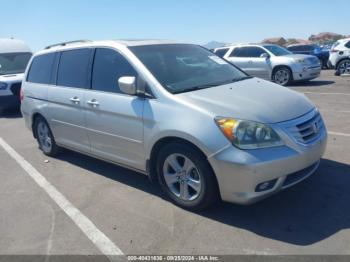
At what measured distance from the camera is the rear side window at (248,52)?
582 inches

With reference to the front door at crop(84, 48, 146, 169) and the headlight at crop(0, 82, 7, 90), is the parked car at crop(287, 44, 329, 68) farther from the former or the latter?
the front door at crop(84, 48, 146, 169)

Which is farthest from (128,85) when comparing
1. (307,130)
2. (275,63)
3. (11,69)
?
(275,63)

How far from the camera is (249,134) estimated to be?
3641 millimetres

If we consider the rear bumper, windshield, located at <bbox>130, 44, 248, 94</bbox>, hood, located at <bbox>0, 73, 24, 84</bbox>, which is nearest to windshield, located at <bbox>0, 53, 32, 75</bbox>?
hood, located at <bbox>0, 73, 24, 84</bbox>

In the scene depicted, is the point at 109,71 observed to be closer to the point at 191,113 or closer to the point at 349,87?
the point at 191,113

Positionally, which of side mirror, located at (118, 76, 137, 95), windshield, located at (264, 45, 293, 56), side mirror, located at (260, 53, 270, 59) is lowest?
side mirror, located at (260, 53, 270, 59)

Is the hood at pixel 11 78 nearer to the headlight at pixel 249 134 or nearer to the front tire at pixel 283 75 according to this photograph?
the front tire at pixel 283 75

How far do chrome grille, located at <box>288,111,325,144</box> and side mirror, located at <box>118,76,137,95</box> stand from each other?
171 cm

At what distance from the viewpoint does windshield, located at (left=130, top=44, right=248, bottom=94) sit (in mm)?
4457

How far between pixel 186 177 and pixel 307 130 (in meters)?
1.31

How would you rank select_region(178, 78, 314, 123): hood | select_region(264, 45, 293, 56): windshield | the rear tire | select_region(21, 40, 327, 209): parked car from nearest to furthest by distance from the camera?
1. select_region(21, 40, 327, 209): parked car
2. select_region(178, 78, 314, 123): hood
3. the rear tire
4. select_region(264, 45, 293, 56): windshield

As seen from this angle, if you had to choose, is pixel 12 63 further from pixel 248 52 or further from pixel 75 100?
pixel 75 100

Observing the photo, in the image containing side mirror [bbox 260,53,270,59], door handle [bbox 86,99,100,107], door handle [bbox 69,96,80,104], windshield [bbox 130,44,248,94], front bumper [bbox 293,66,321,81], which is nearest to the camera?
windshield [bbox 130,44,248,94]

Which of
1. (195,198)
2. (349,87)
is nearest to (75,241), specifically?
(195,198)
